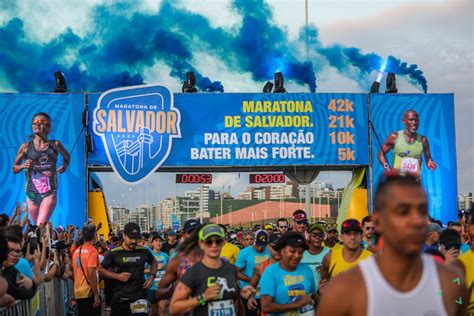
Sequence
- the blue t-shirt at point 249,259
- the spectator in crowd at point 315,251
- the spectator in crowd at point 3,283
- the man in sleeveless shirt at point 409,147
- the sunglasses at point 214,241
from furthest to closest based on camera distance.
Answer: the man in sleeveless shirt at point 409,147, the blue t-shirt at point 249,259, the spectator in crowd at point 315,251, the sunglasses at point 214,241, the spectator in crowd at point 3,283

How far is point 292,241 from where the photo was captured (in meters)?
7.34

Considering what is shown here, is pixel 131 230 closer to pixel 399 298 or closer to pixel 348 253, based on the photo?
pixel 348 253

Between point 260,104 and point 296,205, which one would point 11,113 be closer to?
point 260,104

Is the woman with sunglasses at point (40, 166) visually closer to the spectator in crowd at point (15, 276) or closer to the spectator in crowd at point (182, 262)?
the spectator in crowd at point (182, 262)

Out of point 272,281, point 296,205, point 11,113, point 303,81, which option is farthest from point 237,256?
point 296,205

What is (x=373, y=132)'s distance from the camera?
2853 centimetres

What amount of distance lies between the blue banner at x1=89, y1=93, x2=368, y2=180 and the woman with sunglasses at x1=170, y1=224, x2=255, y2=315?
21.2 metres

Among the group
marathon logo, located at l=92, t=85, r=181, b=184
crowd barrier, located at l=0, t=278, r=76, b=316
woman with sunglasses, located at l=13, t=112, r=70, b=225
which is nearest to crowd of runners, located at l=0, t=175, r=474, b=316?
crowd barrier, located at l=0, t=278, r=76, b=316

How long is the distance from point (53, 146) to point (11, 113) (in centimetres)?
199

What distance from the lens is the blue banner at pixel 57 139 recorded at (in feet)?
88.8

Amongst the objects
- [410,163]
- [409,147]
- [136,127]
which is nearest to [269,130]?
[136,127]

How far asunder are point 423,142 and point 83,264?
19.6 metres

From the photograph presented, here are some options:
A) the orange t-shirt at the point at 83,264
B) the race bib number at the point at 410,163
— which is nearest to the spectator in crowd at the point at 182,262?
the orange t-shirt at the point at 83,264

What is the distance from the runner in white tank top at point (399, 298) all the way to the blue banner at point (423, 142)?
25.3m
